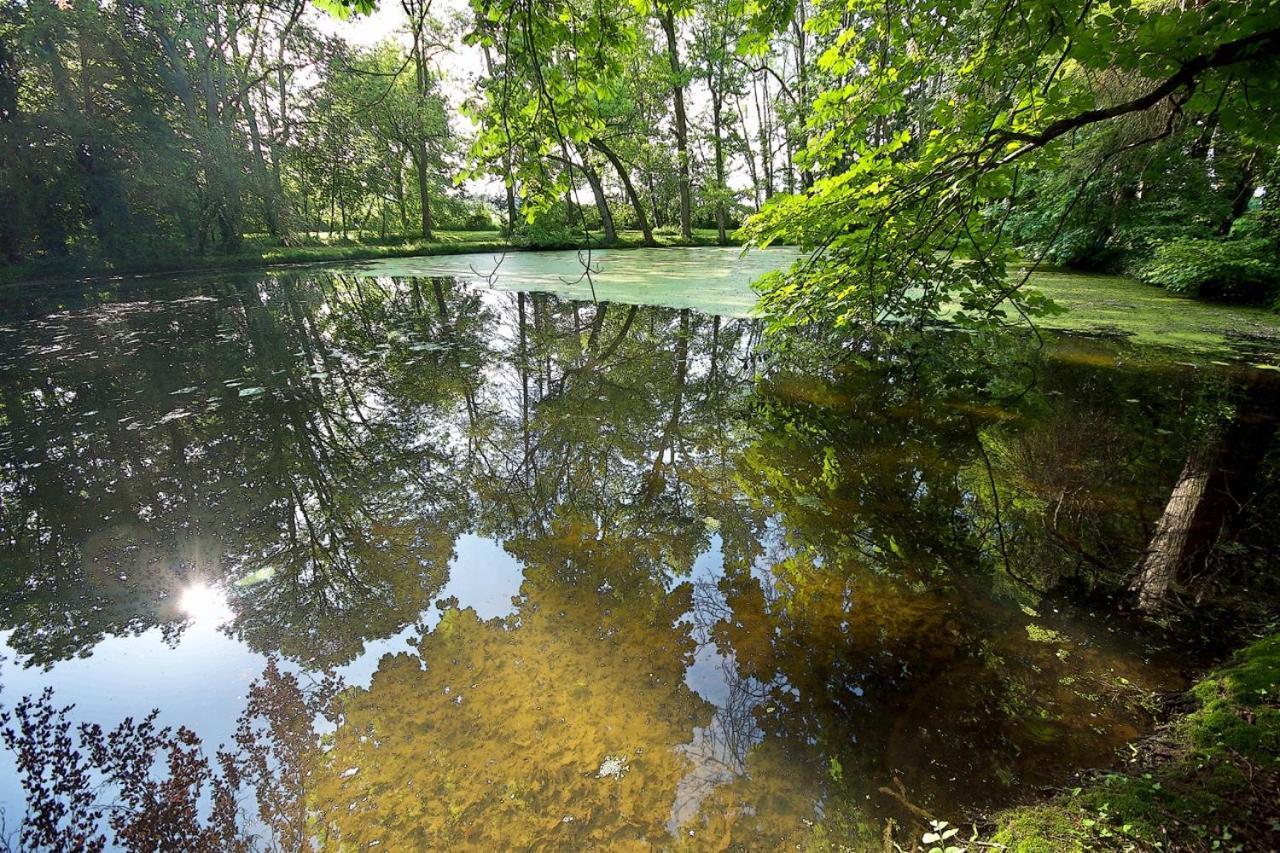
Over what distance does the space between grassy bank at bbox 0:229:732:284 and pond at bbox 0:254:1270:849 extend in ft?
35.4

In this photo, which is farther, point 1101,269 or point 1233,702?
point 1101,269

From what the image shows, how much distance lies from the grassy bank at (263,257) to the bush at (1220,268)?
41.6 ft

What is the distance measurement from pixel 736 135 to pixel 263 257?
21.0m

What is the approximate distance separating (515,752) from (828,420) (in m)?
3.24

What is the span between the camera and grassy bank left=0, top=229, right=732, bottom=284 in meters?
15.3

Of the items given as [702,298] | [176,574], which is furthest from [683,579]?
[702,298]

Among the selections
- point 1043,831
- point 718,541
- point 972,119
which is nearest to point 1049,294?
point 972,119

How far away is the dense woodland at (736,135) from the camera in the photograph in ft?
7.36

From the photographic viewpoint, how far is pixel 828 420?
161 inches

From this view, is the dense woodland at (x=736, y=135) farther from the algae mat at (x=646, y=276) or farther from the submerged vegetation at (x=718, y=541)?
the algae mat at (x=646, y=276)

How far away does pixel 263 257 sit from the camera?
17891mm

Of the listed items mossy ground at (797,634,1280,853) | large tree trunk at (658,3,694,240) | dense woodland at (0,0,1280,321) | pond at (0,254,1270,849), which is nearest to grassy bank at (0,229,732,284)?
dense woodland at (0,0,1280,321)

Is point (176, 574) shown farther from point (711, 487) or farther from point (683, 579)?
point (711, 487)

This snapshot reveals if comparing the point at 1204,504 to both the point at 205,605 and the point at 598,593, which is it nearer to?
the point at 598,593
